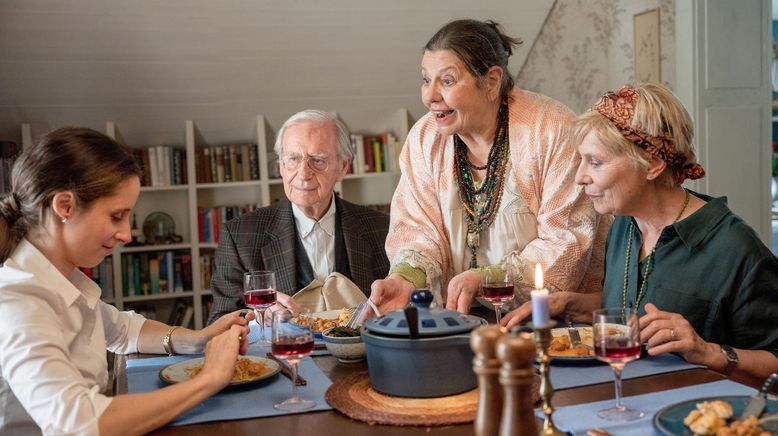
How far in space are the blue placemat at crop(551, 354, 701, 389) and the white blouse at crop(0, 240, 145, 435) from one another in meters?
0.86

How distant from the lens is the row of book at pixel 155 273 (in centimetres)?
529

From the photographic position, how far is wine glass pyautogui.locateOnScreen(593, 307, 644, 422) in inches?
54.9

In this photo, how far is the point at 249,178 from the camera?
541 centimetres

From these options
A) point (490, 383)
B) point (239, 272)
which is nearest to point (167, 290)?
point (239, 272)

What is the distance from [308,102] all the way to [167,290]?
4.98 ft

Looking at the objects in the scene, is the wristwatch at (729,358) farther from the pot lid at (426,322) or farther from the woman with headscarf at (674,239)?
the pot lid at (426,322)

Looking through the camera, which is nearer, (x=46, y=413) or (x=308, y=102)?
(x=46, y=413)

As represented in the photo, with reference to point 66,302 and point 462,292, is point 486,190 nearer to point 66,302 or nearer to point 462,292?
point 462,292

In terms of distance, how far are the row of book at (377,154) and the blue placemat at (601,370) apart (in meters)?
3.87

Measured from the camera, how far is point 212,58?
4.88 metres

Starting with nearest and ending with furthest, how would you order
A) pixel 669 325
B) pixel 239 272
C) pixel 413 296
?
pixel 413 296 → pixel 669 325 → pixel 239 272

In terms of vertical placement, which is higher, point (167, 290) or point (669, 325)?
point (669, 325)

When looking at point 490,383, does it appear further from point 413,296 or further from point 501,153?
point 501,153

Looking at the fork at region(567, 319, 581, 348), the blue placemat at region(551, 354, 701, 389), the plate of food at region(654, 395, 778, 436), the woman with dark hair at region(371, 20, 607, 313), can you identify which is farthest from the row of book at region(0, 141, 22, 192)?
the plate of food at region(654, 395, 778, 436)
